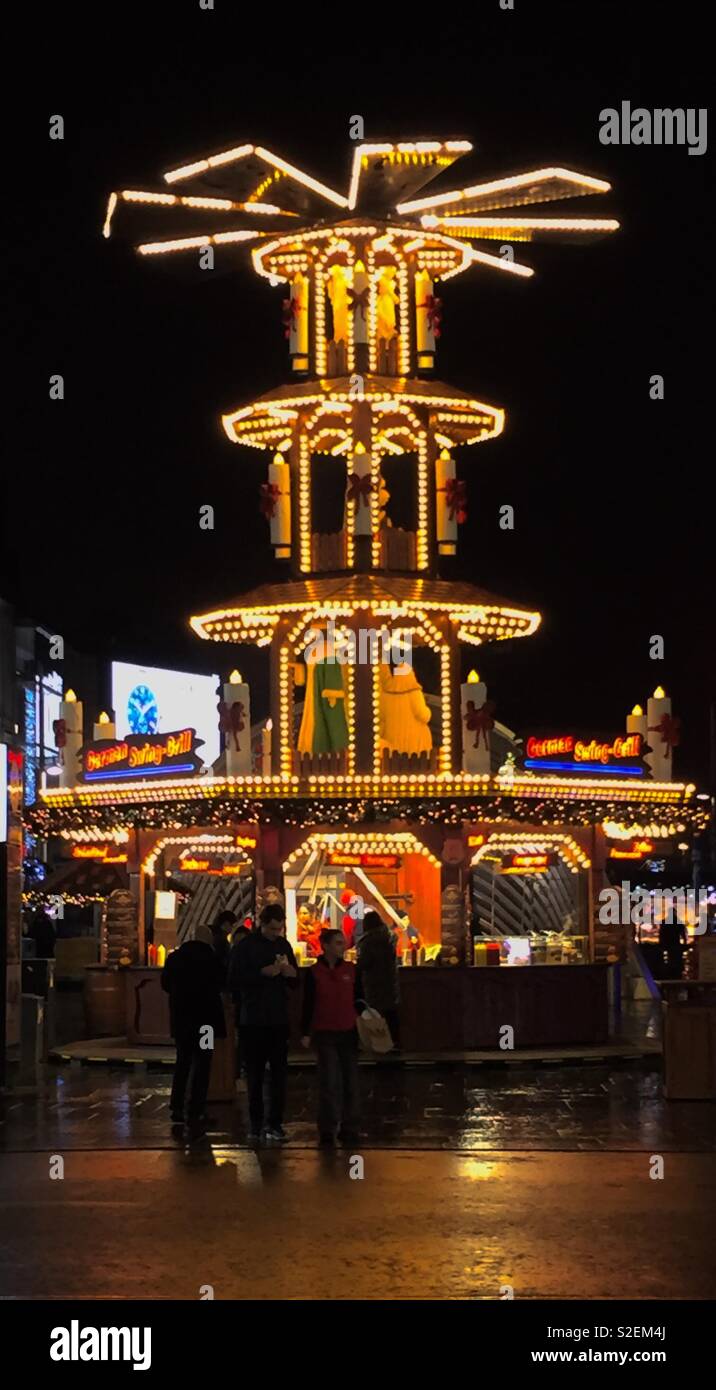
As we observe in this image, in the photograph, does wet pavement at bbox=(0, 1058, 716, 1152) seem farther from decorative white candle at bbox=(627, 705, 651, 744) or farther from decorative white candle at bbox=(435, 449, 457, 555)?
decorative white candle at bbox=(435, 449, 457, 555)

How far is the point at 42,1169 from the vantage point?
1539 cm

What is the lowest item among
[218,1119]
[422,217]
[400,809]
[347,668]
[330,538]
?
[218,1119]

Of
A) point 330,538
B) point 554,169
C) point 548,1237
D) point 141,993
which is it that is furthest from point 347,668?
point 548,1237

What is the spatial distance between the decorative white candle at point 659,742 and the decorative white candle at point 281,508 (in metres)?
5.89

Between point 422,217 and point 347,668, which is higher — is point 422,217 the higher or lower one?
the higher one

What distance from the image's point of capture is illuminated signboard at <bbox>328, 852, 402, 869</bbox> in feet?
99.0

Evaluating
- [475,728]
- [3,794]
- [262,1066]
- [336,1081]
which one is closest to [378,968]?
[3,794]

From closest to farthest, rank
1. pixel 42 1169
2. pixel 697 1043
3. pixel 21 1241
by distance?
pixel 21 1241 < pixel 42 1169 < pixel 697 1043

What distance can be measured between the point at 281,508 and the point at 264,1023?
15278 millimetres

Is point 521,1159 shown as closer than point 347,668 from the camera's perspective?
Yes

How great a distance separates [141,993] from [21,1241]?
640 inches

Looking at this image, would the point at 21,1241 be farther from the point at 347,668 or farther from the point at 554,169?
the point at 554,169

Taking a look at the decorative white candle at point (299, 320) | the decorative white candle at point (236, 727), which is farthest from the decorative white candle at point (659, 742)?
the decorative white candle at point (299, 320)

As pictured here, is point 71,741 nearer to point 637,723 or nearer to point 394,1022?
point 394,1022
